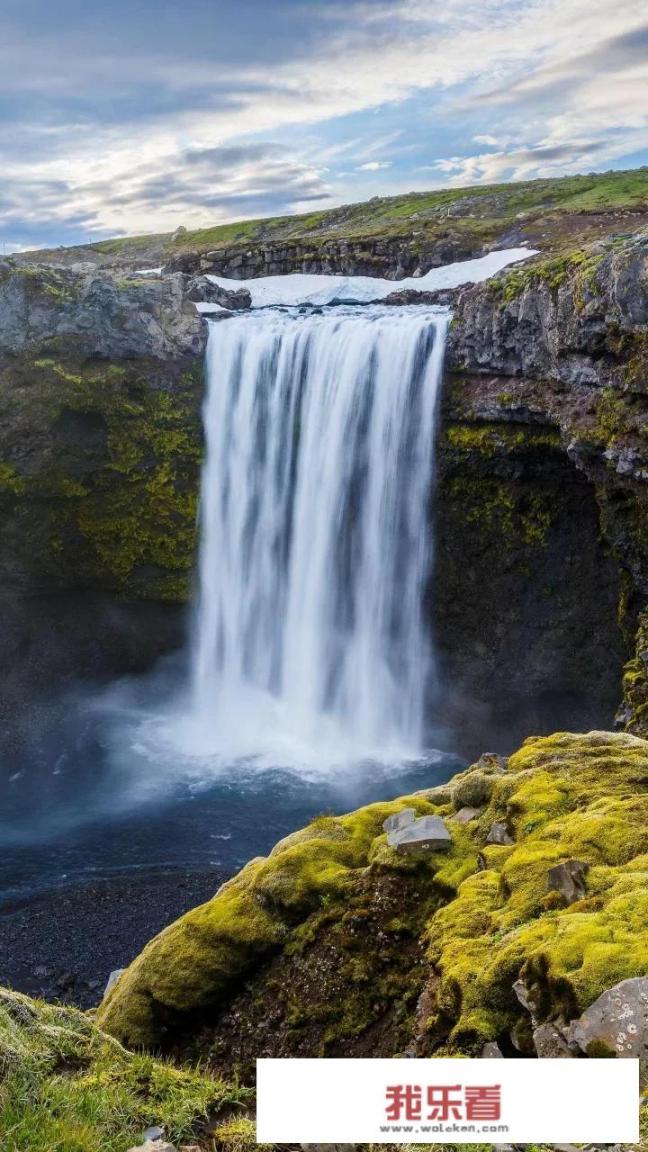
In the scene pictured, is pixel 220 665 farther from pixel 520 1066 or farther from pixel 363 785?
pixel 520 1066

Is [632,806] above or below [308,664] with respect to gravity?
above

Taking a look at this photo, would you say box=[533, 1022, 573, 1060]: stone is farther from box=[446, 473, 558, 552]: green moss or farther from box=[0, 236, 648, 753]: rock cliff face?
box=[446, 473, 558, 552]: green moss

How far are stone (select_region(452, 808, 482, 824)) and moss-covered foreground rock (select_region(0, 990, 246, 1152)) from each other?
4077 mm

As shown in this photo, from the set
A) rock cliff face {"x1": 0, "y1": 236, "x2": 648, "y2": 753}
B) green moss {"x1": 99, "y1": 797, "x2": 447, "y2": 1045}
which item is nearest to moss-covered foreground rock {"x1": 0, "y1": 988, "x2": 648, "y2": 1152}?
green moss {"x1": 99, "y1": 797, "x2": 447, "y2": 1045}

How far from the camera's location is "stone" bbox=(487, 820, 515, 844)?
8.62m

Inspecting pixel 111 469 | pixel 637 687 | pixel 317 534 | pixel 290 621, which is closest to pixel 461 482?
pixel 317 534

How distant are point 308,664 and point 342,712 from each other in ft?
7.12

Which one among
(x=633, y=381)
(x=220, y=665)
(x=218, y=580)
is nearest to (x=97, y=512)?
(x=218, y=580)

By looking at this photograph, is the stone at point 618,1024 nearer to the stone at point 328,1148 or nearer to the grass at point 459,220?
the stone at point 328,1148

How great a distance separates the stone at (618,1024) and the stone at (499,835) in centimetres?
291

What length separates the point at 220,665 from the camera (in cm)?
3250

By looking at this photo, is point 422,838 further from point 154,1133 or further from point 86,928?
point 86,928

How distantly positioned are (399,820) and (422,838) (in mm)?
938

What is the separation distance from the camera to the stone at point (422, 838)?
861 centimetres
